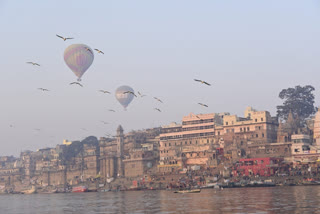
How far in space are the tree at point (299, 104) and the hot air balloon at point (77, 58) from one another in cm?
5413

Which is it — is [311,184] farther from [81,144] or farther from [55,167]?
[81,144]

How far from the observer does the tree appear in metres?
125

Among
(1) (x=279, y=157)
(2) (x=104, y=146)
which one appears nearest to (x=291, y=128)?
A: (1) (x=279, y=157)

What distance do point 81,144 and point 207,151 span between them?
231 feet

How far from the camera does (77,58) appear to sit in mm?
93000

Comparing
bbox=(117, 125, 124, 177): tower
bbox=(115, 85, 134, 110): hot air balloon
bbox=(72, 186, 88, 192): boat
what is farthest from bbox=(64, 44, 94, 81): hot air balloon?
bbox=(72, 186, 88, 192): boat

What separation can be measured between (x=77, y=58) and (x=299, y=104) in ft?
191

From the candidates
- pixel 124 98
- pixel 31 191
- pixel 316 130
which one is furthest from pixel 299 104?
pixel 31 191

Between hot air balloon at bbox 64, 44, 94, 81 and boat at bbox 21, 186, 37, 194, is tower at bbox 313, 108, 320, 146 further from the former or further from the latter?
boat at bbox 21, 186, 37, 194

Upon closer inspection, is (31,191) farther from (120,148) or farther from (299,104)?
(299,104)

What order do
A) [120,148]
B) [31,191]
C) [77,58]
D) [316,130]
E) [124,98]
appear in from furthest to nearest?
[31,191] < [120,148] < [124,98] < [316,130] < [77,58]

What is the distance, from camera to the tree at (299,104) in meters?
125

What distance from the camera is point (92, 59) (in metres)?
97.1

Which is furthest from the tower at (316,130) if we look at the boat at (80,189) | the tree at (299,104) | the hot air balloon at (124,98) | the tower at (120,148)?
the boat at (80,189)
